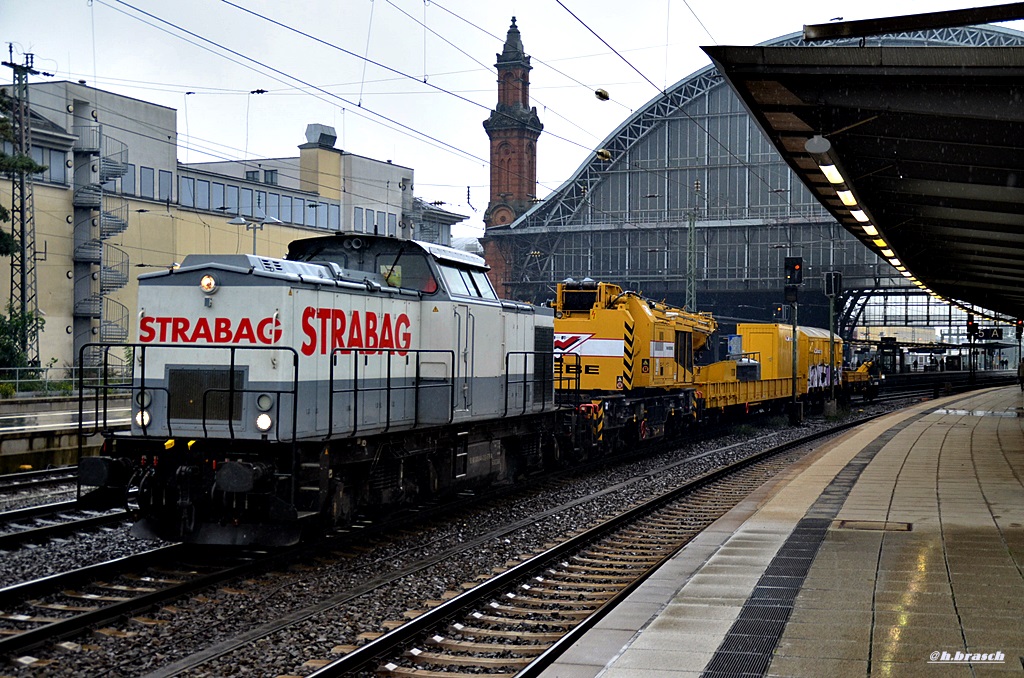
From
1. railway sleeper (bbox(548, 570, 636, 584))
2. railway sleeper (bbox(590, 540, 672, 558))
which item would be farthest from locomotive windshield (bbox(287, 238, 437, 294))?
railway sleeper (bbox(548, 570, 636, 584))

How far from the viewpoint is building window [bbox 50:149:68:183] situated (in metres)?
39.3

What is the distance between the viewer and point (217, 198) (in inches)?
1896

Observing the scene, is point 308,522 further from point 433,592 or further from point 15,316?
point 15,316

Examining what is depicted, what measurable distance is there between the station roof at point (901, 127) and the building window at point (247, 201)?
37849mm

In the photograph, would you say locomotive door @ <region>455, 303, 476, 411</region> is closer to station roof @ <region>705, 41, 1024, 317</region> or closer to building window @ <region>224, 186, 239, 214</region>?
station roof @ <region>705, 41, 1024, 317</region>

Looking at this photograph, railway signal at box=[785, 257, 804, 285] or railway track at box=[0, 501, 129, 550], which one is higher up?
railway signal at box=[785, 257, 804, 285]

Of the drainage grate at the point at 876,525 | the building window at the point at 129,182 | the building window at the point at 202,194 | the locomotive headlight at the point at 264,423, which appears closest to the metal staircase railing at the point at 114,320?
the building window at the point at 129,182

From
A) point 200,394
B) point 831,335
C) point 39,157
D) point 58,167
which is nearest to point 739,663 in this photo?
point 200,394

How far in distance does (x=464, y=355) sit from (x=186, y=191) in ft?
122

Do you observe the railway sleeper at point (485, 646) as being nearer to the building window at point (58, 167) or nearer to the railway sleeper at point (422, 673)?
the railway sleeper at point (422, 673)

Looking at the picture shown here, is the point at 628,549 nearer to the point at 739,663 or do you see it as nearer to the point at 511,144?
the point at 739,663

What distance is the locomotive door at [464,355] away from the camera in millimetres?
12523

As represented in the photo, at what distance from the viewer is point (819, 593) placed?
7.62 meters

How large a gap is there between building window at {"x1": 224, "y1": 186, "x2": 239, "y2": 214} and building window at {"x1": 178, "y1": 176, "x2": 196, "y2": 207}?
6.80 feet
